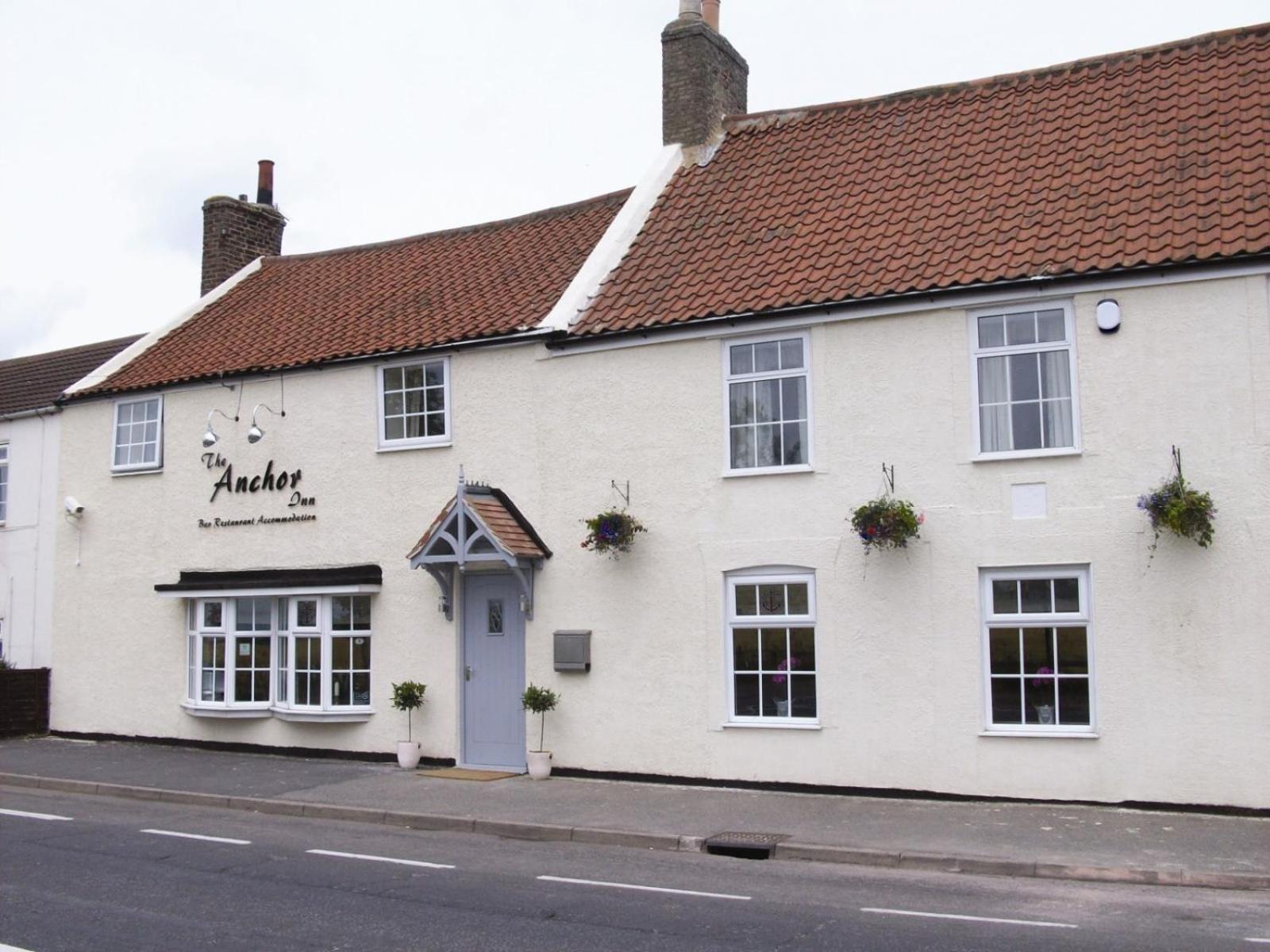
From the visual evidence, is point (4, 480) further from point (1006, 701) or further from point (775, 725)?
point (1006, 701)

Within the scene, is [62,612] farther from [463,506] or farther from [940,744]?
[940,744]

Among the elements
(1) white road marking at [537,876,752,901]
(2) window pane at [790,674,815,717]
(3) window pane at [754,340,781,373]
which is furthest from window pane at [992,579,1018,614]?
(1) white road marking at [537,876,752,901]

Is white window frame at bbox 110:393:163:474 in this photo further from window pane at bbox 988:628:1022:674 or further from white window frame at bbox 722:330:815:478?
window pane at bbox 988:628:1022:674

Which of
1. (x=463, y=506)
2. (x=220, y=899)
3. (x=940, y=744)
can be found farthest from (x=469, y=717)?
(x=220, y=899)


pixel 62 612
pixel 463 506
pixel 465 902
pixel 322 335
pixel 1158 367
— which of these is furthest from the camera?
pixel 62 612

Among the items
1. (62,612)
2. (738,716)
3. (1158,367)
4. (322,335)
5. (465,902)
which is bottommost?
(465,902)

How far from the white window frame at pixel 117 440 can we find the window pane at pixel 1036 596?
13.0 m

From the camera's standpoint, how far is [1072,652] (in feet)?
43.4

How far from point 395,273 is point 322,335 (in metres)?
2.26

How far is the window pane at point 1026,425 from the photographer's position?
13594 mm

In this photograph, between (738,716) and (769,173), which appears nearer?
(738,716)

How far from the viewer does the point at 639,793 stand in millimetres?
14406

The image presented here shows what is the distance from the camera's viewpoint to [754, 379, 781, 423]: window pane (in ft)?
48.8

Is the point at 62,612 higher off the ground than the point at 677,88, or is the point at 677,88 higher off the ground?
the point at 677,88
